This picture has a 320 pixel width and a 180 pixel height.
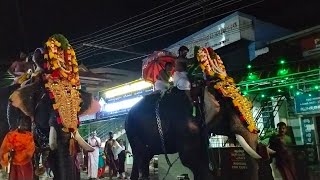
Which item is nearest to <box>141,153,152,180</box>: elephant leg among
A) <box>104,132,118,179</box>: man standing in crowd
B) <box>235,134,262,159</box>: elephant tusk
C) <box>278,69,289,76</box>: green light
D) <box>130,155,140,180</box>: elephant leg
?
<box>130,155,140,180</box>: elephant leg

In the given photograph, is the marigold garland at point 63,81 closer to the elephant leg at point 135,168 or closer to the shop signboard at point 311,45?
the elephant leg at point 135,168

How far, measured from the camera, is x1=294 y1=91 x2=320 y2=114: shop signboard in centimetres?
1004

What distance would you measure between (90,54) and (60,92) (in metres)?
14.6

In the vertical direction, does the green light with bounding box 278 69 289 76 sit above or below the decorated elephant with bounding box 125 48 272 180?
above

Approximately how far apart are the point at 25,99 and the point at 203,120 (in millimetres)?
2761

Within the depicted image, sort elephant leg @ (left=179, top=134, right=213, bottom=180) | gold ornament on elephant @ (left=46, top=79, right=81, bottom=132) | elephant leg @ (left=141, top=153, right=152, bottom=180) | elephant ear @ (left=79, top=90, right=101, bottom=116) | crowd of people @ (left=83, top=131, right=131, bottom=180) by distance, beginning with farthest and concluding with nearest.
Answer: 1. crowd of people @ (left=83, top=131, right=131, bottom=180)
2. elephant leg @ (left=141, top=153, right=152, bottom=180)
3. elephant ear @ (left=79, top=90, right=101, bottom=116)
4. elephant leg @ (left=179, top=134, right=213, bottom=180)
5. gold ornament on elephant @ (left=46, top=79, right=81, bottom=132)

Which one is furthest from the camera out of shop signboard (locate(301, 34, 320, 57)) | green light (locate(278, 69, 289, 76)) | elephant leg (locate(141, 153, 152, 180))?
shop signboard (locate(301, 34, 320, 57))

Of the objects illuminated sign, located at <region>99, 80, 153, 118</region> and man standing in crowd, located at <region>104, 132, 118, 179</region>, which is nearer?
man standing in crowd, located at <region>104, 132, 118, 179</region>

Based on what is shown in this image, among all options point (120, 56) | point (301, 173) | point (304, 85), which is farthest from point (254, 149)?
point (120, 56)

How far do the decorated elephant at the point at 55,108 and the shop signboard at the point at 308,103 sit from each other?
20.0 ft

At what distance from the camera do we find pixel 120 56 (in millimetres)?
21734

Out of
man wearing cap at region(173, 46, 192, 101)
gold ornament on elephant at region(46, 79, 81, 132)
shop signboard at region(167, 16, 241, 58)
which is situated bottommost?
gold ornament on elephant at region(46, 79, 81, 132)

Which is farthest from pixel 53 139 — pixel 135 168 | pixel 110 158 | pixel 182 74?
pixel 110 158

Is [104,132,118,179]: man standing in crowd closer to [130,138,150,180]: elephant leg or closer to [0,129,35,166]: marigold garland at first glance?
[130,138,150,180]: elephant leg
